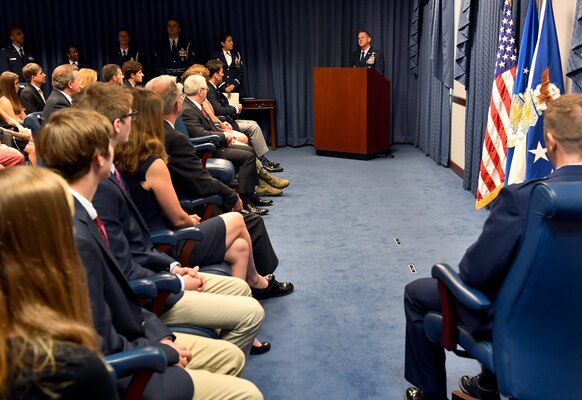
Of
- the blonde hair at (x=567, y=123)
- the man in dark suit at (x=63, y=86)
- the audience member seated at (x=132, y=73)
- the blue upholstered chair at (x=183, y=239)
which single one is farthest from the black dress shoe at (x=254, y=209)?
the blonde hair at (x=567, y=123)

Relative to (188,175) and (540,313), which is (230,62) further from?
(540,313)

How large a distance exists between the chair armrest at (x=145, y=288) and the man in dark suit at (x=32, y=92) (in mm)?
4628

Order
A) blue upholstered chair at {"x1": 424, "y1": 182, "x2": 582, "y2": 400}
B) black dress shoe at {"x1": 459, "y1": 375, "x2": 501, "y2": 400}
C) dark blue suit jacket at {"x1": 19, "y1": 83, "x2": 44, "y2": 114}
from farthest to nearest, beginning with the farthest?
dark blue suit jacket at {"x1": 19, "y1": 83, "x2": 44, "y2": 114}, black dress shoe at {"x1": 459, "y1": 375, "x2": 501, "y2": 400}, blue upholstered chair at {"x1": 424, "y1": 182, "x2": 582, "y2": 400}

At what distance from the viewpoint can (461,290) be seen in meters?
1.99

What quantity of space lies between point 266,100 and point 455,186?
3589 mm

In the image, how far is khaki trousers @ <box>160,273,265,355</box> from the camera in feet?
7.82

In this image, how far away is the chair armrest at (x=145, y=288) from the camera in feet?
7.12

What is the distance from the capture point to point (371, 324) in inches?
127

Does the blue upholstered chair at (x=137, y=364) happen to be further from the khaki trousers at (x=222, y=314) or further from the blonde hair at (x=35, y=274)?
the khaki trousers at (x=222, y=314)

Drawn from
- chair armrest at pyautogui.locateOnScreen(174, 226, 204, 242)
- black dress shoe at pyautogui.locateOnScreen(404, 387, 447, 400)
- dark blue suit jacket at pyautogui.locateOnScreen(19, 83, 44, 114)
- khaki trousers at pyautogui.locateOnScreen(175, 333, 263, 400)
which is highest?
dark blue suit jacket at pyautogui.locateOnScreen(19, 83, 44, 114)

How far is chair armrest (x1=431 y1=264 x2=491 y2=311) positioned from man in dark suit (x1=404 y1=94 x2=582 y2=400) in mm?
22

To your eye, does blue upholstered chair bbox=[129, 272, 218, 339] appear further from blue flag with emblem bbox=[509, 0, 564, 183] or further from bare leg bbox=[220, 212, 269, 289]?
blue flag with emblem bbox=[509, 0, 564, 183]

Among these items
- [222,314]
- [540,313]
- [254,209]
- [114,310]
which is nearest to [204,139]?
[254,209]

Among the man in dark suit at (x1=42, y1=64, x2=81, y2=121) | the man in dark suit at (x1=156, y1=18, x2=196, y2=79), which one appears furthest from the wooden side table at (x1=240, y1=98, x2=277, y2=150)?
the man in dark suit at (x1=42, y1=64, x2=81, y2=121)
